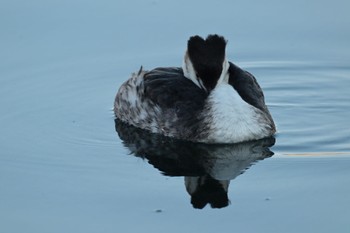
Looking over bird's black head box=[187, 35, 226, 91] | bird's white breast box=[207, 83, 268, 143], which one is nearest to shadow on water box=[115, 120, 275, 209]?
bird's white breast box=[207, 83, 268, 143]

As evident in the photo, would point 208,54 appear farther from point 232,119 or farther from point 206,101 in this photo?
point 232,119

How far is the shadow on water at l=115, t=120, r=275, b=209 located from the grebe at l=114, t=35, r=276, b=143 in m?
0.17

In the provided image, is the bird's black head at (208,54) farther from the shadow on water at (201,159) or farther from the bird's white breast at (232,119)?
the shadow on water at (201,159)

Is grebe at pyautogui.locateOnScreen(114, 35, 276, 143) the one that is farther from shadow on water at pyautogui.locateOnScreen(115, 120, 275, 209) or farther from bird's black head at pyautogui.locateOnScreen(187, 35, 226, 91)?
shadow on water at pyautogui.locateOnScreen(115, 120, 275, 209)

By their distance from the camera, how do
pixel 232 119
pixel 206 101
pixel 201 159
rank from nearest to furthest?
pixel 201 159 → pixel 232 119 → pixel 206 101

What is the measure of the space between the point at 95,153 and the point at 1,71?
3.62m

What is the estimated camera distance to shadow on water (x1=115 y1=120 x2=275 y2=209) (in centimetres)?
1370

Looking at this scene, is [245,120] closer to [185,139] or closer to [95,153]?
[185,139]

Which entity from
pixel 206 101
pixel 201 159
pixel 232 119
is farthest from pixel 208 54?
pixel 201 159

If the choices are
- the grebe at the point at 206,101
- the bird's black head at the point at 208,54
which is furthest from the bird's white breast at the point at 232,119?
the bird's black head at the point at 208,54

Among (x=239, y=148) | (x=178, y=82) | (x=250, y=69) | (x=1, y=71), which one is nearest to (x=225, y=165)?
(x=239, y=148)

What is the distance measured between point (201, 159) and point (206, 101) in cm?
104

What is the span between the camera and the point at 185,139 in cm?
1549

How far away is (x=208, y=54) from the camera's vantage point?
1497cm
